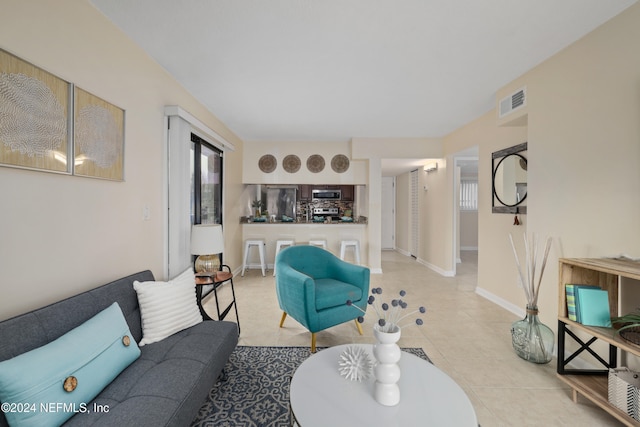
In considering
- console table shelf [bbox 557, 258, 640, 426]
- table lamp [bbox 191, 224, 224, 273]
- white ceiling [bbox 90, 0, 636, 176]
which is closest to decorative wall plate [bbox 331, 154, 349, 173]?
white ceiling [bbox 90, 0, 636, 176]

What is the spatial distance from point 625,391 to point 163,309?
110 inches

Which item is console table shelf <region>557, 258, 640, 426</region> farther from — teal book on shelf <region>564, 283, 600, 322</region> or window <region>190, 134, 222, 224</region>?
window <region>190, 134, 222, 224</region>

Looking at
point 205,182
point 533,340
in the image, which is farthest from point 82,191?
point 533,340

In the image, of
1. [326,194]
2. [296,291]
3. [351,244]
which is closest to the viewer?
[296,291]

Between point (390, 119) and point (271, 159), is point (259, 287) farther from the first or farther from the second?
point (390, 119)

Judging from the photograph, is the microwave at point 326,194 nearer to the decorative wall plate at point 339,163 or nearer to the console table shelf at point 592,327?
the decorative wall plate at point 339,163

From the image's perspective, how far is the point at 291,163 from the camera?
17.9 feet

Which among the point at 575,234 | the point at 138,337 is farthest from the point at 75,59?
the point at 575,234

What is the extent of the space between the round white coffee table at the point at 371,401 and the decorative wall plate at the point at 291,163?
4.35 m

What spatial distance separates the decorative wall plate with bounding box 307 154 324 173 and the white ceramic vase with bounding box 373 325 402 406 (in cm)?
444

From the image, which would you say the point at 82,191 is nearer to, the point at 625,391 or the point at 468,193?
the point at 625,391

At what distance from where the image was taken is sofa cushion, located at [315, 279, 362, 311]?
235 cm

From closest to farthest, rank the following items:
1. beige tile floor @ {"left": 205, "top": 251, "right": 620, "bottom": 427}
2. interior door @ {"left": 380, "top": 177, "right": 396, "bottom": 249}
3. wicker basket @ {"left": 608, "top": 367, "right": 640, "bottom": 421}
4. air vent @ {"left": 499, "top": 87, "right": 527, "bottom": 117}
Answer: wicker basket @ {"left": 608, "top": 367, "right": 640, "bottom": 421}, beige tile floor @ {"left": 205, "top": 251, "right": 620, "bottom": 427}, air vent @ {"left": 499, "top": 87, "right": 527, "bottom": 117}, interior door @ {"left": 380, "top": 177, "right": 396, "bottom": 249}

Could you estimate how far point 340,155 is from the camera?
17.8 ft
